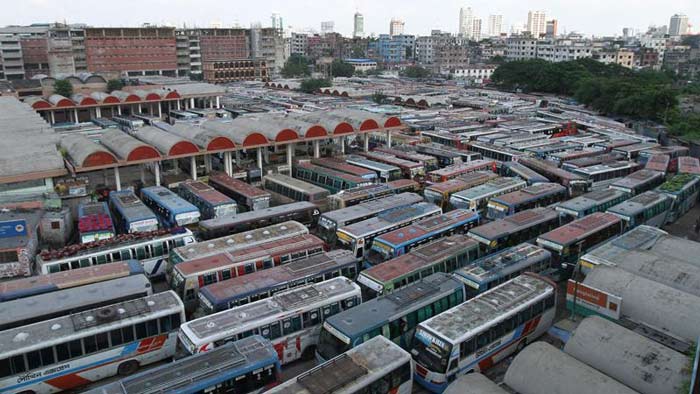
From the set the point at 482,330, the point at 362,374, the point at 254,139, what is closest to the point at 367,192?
the point at 254,139

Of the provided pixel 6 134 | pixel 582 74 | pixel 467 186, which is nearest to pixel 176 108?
pixel 6 134

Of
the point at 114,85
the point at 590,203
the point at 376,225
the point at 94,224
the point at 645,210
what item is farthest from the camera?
the point at 114,85

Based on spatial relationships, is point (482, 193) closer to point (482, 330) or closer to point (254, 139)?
point (482, 330)

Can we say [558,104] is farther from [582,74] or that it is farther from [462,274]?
[462,274]

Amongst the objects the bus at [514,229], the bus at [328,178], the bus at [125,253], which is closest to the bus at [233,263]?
the bus at [125,253]

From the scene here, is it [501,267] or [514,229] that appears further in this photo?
[514,229]
